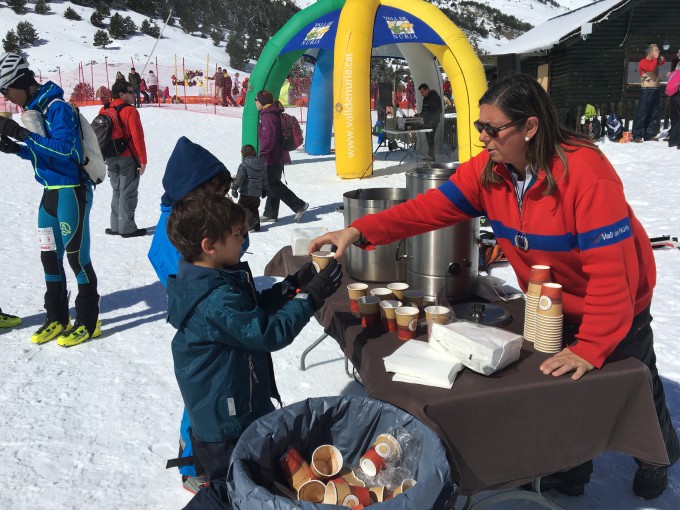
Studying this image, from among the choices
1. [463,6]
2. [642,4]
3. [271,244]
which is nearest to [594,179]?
[271,244]

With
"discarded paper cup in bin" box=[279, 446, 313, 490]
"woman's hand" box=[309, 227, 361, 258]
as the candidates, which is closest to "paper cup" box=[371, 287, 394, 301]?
"woman's hand" box=[309, 227, 361, 258]

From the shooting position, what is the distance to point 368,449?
1874mm

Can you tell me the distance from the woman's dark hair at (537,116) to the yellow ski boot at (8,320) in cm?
434

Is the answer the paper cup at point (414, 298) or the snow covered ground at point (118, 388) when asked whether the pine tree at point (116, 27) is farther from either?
the paper cup at point (414, 298)

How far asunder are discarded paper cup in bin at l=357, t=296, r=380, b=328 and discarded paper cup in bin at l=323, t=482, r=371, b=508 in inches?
27.5

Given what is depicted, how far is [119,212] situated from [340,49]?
575cm

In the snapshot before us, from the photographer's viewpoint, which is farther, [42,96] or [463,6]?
[463,6]

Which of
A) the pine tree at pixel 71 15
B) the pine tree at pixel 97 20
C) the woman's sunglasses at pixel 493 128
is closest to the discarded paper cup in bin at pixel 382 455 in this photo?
the woman's sunglasses at pixel 493 128

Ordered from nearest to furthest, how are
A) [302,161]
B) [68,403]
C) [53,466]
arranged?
Answer: 1. [53,466]
2. [68,403]
3. [302,161]

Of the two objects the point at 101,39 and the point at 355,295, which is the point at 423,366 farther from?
the point at 101,39

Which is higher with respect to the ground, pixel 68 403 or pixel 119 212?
pixel 119 212

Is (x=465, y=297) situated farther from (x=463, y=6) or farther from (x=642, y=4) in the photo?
(x=463, y=6)

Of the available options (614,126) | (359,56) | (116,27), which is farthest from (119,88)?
(116,27)

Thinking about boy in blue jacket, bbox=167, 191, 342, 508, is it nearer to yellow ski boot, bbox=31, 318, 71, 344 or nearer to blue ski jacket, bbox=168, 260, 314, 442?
blue ski jacket, bbox=168, 260, 314, 442
